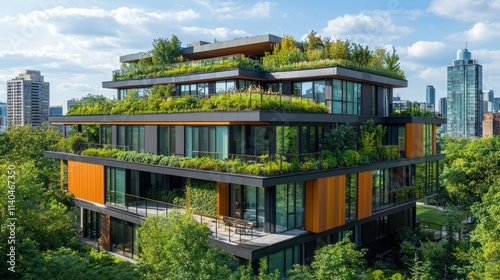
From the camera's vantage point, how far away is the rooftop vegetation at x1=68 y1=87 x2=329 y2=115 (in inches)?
894

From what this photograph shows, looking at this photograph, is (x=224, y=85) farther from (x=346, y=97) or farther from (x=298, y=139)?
(x=298, y=139)

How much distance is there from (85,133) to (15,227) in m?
18.9

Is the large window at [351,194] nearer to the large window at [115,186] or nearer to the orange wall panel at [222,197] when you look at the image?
the orange wall panel at [222,197]

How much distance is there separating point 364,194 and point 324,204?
4.81 meters

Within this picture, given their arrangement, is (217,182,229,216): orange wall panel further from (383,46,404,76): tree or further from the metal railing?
(383,46,404,76): tree

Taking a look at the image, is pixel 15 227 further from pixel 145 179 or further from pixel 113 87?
pixel 113 87

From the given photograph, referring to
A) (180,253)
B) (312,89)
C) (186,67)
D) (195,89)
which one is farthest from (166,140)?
(180,253)

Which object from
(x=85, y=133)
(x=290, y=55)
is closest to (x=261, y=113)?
(x=290, y=55)

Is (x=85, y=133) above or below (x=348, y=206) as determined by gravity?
above

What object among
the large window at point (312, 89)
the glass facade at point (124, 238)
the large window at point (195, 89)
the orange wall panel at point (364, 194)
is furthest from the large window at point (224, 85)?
the glass facade at point (124, 238)

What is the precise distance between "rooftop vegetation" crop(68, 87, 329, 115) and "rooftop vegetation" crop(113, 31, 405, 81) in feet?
15.1

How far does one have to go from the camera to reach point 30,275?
47.5 feet

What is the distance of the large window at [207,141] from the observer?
24844mm

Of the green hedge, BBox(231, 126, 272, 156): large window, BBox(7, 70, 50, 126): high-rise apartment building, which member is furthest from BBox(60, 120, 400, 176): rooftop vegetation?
BBox(7, 70, 50, 126): high-rise apartment building
